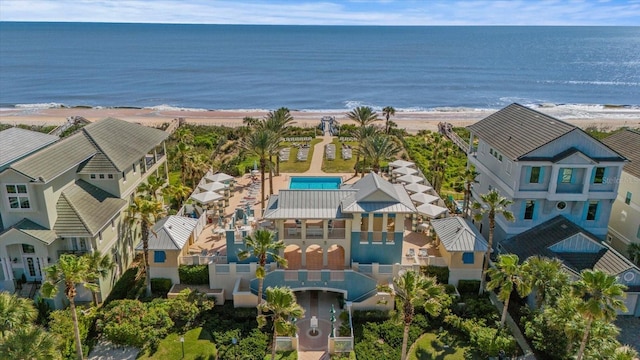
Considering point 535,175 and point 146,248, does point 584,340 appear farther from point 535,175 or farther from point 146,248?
point 146,248

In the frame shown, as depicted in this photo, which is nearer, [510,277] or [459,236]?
[510,277]

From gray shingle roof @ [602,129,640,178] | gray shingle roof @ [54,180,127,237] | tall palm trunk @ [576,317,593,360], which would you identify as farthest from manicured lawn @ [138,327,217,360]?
gray shingle roof @ [602,129,640,178]

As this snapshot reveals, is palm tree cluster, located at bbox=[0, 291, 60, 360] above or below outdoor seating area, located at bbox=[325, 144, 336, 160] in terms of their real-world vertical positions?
below

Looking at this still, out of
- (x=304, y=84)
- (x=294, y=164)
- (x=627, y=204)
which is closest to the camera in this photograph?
(x=627, y=204)

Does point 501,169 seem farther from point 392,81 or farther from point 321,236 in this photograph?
point 392,81

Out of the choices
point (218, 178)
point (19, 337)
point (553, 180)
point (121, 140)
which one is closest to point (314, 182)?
point (218, 178)

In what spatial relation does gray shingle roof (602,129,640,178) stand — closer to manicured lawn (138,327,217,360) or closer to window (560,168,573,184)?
window (560,168,573,184)

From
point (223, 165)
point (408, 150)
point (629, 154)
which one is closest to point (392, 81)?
point (408, 150)
